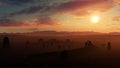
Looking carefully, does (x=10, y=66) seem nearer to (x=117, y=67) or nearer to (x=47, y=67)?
(x=47, y=67)

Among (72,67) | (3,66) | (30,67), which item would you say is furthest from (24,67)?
(72,67)

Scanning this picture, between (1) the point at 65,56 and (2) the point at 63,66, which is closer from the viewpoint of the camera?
(2) the point at 63,66

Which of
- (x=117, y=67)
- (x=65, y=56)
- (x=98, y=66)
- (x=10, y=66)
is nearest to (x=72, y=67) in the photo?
(x=98, y=66)

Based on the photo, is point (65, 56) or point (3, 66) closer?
point (3, 66)

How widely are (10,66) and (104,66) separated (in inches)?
1055

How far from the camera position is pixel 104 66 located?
79312 millimetres

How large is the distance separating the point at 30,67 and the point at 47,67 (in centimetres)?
464

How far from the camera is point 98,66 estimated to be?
3113 inches

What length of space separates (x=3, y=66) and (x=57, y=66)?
50.5 feet

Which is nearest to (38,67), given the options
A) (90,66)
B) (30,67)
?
(30,67)

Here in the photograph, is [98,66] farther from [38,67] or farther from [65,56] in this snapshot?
[65,56]

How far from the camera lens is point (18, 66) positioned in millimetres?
77562

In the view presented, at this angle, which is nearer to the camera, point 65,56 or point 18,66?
point 18,66

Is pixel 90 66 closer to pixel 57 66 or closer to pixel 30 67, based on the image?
pixel 57 66
